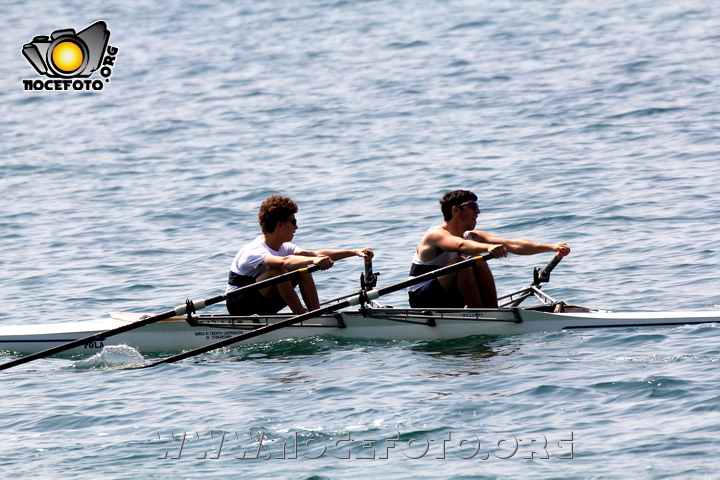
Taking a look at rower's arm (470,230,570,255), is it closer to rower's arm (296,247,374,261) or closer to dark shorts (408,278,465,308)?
dark shorts (408,278,465,308)

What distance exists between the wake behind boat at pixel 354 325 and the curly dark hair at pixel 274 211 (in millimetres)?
985

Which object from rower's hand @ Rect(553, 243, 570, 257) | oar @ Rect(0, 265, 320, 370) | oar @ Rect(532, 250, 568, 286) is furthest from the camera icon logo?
rower's hand @ Rect(553, 243, 570, 257)

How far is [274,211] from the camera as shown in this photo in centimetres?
970

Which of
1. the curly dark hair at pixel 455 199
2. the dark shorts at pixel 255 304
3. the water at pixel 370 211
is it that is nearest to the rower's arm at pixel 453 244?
the curly dark hair at pixel 455 199

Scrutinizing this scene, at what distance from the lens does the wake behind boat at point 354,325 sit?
961 centimetres

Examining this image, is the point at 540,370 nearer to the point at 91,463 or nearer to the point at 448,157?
the point at 91,463

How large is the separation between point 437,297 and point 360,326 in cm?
87

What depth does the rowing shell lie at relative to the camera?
9609 mm

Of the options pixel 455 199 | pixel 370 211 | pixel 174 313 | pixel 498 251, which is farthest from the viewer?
pixel 370 211

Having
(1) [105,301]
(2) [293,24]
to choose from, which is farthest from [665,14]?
(1) [105,301]

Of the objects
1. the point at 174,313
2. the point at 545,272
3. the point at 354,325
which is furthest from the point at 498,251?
the point at 174,313

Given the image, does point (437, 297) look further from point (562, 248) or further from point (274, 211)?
point (274, 211)

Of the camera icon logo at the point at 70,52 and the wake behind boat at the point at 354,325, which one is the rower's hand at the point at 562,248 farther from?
the camera icon logo at the point at 70,52

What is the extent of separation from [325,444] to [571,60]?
20.2 m
